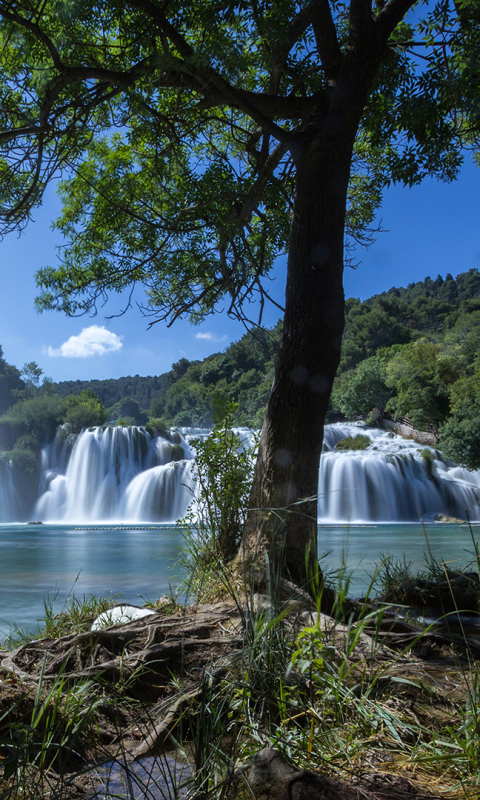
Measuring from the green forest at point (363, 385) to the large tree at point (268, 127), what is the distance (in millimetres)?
2087

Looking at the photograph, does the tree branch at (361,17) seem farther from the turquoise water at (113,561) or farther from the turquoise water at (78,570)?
the turquoise water at (78,570)

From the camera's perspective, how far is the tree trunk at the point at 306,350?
3924 millimetres

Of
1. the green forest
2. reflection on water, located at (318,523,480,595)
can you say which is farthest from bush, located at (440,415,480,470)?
reflection on water, located at (318,523,480,595)

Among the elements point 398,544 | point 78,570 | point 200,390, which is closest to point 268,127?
point 78,570

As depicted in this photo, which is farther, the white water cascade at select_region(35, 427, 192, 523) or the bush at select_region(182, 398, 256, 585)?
the white water cascade at select_region(35, 427, 192, 523)

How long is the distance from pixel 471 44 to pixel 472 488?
22999mm

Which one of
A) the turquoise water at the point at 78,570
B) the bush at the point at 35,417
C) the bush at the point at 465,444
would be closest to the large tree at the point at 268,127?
the turquoise water at the point at 78,570

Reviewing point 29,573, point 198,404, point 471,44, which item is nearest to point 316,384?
point 471,44

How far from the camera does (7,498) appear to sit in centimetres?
2917

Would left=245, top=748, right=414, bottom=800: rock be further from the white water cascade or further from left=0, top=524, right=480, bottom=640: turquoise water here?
the white water cascade

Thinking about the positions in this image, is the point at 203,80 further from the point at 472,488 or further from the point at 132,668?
the point at 472,488

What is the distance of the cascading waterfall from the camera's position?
2362cm

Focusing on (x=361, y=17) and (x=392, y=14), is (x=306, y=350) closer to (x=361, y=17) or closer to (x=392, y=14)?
(x=361, y=17)

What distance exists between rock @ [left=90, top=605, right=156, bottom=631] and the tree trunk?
2.86 ft
